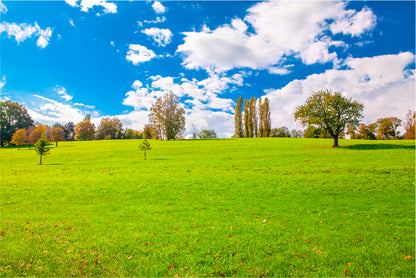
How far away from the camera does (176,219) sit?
34.8 ft

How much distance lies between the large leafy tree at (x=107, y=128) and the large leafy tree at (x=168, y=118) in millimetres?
50535

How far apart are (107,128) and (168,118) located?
59.8 m

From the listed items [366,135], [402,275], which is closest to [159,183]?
[402,275]

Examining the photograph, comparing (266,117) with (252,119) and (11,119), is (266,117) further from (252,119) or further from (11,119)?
(11,119)

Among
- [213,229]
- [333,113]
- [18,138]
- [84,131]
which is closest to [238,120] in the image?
[333,113]

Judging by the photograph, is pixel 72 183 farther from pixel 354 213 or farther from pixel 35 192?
pixel 354 213

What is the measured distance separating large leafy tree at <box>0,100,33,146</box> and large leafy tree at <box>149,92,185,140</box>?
61.1 m

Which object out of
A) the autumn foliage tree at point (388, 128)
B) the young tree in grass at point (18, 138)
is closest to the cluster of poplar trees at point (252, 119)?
the autumn foliage tree at point (388, 128)

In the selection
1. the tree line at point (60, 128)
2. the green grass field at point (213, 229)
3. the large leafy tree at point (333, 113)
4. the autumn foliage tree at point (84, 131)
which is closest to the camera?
the green grass field at point (213, 229)

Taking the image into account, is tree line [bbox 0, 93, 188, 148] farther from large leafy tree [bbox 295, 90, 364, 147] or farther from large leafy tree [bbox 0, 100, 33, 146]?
large leafy tree [bbox 295, 90, 364, 147]

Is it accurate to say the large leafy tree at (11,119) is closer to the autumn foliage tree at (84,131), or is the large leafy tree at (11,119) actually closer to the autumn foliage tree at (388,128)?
the autumn foliage tree at (84,131)

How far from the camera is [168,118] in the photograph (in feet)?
259

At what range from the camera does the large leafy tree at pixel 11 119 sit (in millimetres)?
81125

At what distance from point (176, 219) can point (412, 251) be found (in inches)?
397
